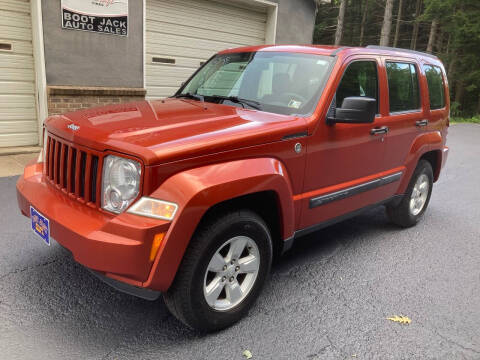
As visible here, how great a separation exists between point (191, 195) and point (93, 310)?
49.2 inches

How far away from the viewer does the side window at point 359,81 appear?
354 centimetres

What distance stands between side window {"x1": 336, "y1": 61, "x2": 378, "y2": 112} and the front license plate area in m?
2.32

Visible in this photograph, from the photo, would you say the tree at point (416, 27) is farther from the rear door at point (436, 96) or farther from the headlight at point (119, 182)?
the headlight at point (119, 182)

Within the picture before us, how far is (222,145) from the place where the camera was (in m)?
2.61

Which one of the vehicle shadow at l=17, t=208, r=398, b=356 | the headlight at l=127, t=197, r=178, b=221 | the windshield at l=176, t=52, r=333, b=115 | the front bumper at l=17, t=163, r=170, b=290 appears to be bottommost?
the vehicle shadow at l=17, t=208, r=398, b=356

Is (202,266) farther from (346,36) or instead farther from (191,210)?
(346,36)

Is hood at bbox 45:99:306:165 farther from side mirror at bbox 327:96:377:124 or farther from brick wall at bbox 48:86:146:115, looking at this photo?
brick wall at bbox 48:86:146:115

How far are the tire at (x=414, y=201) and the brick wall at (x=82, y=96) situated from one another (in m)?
5.55

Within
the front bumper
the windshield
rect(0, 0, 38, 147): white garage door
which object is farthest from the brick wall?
the front bumper

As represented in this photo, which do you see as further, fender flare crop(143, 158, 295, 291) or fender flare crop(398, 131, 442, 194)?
fender flare crop(398, 131, 442, 194)

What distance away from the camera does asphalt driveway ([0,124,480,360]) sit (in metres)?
2.67

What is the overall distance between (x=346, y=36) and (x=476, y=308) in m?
37.3

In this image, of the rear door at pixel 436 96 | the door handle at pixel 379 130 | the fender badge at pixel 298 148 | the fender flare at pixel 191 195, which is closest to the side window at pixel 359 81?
the door handle at pixel 379 130

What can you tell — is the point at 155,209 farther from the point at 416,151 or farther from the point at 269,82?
the point at 416,151
